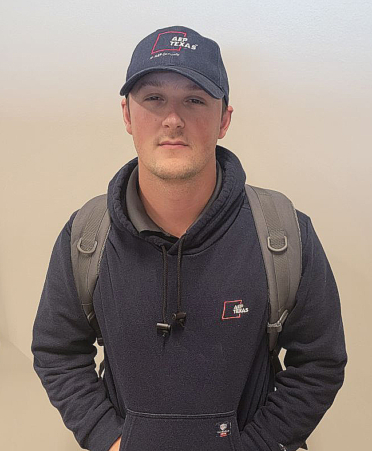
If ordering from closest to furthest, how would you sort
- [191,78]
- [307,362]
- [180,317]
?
[191,78] < [180,317] < [307,362]

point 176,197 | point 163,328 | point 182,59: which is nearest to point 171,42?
point 182,59

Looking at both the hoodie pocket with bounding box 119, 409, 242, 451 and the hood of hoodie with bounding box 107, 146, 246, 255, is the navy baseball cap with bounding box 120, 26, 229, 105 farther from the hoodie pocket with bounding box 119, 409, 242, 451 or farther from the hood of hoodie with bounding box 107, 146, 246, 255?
the hoodie pocket with bounding box 119, 409, 242, 451

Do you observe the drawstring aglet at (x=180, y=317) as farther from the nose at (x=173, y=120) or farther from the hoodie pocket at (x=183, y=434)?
the nose at (x=173, y=120)

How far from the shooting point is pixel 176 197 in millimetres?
1209

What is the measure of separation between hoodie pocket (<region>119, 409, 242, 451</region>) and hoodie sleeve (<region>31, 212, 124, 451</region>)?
69mm

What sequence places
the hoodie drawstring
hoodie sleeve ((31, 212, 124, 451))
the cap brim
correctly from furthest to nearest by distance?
hoodie sleeve ((31, 212, 124, 451)) < the hoodie drawstring < the cap brim

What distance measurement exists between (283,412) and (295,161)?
71 cm

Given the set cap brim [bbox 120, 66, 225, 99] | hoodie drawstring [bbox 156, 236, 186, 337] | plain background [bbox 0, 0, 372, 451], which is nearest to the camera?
cap brim [bbox 120, 66, 225, 99]

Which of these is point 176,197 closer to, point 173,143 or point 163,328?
point 173,143

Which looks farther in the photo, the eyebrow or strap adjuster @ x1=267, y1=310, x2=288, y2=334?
strap adjuster @ x1=267, y1=310, x2=288, y2=334

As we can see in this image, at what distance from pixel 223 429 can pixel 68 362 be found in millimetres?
390

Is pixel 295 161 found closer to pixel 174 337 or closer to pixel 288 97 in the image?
pixel 288 97

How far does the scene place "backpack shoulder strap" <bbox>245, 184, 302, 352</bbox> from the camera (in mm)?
1221

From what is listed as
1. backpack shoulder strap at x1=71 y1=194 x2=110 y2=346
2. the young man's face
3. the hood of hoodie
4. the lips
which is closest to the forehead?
the young man's face
